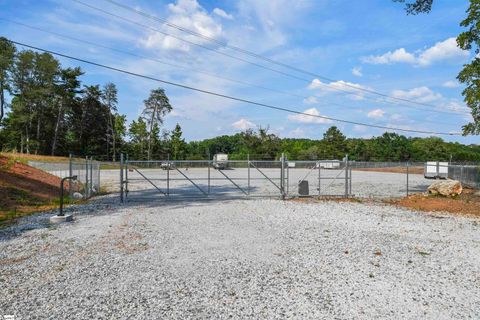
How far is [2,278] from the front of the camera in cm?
594

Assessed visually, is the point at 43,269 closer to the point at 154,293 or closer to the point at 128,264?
the point at 128,264

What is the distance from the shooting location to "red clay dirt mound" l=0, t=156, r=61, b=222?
14105 millimetres

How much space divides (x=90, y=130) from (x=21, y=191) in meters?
60.1

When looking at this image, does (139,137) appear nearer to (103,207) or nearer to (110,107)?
(110,107)

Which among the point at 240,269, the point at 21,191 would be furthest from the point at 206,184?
the point at 240,269

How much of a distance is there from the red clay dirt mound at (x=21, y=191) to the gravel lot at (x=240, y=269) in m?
2.85

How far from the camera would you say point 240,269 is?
6527 millimetres

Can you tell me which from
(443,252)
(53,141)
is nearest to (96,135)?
(53,141)

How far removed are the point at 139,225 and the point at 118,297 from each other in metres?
5.74

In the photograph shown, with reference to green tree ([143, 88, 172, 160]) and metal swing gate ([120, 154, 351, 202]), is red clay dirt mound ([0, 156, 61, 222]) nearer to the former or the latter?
metal swing gate ([120, 154, 351, 202])

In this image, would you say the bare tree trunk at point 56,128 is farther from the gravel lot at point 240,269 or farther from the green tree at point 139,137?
the gravel lot at point 240,269

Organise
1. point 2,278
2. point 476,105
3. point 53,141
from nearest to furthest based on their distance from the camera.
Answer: point 2,278 < point 476,105 < point 53,141

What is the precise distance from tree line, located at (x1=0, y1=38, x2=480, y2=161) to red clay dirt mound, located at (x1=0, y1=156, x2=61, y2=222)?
4016 cm

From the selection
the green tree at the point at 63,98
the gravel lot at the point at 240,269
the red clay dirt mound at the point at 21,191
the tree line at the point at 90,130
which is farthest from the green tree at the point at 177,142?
the gravel lot at the point at 240,269
